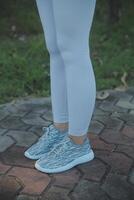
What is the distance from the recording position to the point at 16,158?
8.34ft

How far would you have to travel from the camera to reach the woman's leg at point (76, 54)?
2.12 m

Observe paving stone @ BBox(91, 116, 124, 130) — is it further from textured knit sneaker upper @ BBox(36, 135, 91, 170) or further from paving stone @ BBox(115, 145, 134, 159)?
textured knit sneaker upper @ BBox(36, 135, 91, 170)

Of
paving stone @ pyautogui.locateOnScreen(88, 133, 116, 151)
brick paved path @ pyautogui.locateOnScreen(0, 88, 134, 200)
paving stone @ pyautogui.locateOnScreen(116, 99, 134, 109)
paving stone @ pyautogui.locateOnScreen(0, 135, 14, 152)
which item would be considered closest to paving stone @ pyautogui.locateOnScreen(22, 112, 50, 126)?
brick paved path @ pyautogui.locateOnScreen(0, 88, 134, 200)

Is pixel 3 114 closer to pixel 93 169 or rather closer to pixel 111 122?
pixel 111 122

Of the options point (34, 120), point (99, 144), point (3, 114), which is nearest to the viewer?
point (99, 144)

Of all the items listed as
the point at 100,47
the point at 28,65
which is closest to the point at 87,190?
the point at 28,65

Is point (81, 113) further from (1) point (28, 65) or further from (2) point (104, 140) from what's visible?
(1) point (28, 65)

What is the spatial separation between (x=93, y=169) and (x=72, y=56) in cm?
59

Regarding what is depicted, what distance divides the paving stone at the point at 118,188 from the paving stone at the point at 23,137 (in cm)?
61

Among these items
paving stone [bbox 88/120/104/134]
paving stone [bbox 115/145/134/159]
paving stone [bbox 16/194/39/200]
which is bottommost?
paving stone [bbox 88/120/104/134]

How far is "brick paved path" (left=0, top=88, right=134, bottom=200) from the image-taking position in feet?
7.22

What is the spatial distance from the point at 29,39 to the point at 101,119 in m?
1.92

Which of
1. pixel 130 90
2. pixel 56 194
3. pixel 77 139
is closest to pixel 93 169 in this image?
pixel 77 139

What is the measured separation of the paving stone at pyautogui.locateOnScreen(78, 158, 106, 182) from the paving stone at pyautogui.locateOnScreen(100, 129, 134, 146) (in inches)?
11.0
